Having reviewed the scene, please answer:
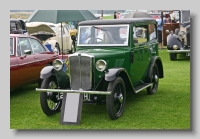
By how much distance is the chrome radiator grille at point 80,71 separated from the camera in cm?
622

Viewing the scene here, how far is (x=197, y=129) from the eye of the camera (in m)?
5.65

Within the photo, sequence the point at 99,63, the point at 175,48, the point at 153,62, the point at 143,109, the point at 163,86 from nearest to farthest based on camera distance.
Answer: the point at 99,63
the point at 143,109
the point at 153,62
the point at 163,86
the point at 175,48

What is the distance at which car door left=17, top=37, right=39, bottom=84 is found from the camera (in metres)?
7.85

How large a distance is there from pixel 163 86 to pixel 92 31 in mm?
2783

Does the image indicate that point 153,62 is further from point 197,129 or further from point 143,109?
point 197,129

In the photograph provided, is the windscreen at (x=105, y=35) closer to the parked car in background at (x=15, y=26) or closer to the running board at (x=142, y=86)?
the running board at (x=142, y=86)

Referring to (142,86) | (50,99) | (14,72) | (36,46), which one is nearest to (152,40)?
(142,86)

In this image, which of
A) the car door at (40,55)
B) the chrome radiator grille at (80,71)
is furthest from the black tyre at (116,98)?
the car door at (40,55)

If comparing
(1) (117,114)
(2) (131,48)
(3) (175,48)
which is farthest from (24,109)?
(3) (175,48)

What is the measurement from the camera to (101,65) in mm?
6102

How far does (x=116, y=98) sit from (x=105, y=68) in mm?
582

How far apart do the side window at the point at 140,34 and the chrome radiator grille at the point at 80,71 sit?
4.74 feet

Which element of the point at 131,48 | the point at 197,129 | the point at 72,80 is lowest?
the point at 197,129

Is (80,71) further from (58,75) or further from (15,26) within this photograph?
(15,26)
